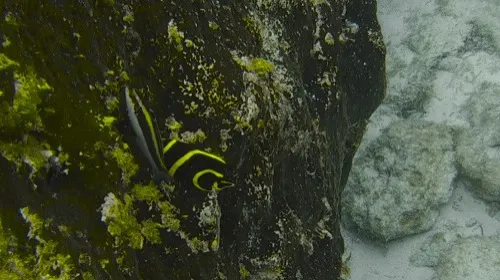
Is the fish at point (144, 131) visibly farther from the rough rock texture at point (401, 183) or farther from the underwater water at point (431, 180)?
the rough rock texture at point (401, 183)

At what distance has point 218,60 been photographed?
6.28 ft

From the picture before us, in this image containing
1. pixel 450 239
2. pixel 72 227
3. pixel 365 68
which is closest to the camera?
pixel 72 227

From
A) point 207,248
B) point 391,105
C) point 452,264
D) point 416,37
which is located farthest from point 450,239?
point 207,248

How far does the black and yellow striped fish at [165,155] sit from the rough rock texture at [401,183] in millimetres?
3934

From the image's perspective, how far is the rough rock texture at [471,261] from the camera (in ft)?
16.4

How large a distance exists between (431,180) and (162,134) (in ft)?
13.9

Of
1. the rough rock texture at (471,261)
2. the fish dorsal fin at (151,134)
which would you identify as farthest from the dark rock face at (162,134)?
the rough rock texture at (471,261)

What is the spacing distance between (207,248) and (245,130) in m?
0.54

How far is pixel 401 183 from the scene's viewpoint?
527 centimetres

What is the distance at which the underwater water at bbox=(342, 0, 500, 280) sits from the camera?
522 centimetres

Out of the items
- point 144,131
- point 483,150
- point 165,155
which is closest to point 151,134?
point 144,131

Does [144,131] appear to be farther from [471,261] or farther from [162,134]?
[471,261]

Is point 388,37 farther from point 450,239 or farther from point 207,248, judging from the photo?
point 207,248

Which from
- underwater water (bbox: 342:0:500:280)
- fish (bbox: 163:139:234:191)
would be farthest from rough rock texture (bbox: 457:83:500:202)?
fish (bbox: 163:139:234:191)
